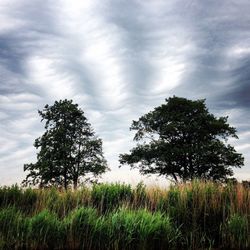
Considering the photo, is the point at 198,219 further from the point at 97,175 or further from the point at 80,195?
the point at 97,175

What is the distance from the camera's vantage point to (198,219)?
962cm

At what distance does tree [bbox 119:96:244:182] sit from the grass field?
20.3 m

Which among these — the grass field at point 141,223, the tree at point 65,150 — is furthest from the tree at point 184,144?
the grass field at point 141,223

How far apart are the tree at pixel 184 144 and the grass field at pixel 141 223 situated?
20.3 metres

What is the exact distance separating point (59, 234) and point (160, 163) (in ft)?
86.3

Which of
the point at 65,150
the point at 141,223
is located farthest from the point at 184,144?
the point at 141,223

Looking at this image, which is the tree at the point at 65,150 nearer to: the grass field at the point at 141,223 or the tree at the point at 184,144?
the tree at the point at 184,144

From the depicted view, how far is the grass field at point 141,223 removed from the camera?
7.72 metres

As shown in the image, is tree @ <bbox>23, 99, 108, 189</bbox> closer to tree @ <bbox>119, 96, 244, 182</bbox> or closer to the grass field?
tree @ <bbox>119, 96, 244, 182</bbox>

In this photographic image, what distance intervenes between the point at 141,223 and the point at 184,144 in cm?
2492

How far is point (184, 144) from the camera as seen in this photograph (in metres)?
32.1

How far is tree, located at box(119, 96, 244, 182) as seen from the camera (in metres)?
31.9

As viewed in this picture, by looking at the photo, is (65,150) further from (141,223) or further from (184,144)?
(141,223)

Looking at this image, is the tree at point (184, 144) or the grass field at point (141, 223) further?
the tree at point (184, 144)
